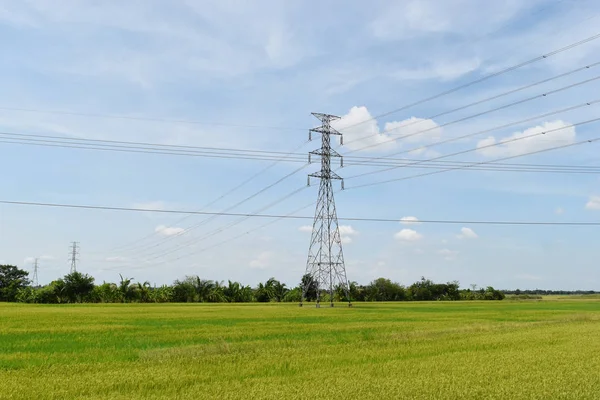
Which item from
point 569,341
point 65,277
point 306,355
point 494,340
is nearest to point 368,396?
point 306,355

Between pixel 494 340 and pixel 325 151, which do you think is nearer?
pixel 494 340

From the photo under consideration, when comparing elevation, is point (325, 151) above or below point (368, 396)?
above

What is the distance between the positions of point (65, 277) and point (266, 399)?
9964cm

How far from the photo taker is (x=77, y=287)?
10125cm

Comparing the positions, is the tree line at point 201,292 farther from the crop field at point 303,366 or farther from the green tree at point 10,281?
the crop field at point 303,366

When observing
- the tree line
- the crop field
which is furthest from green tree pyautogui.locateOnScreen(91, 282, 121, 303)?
the crop field

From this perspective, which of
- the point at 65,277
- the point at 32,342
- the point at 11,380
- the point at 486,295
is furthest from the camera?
the point at 486,295

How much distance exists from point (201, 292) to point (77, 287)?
25999mm

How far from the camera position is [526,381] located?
51.9ft

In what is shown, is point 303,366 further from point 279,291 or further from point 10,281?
point 10,281

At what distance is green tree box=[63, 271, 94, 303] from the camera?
101062 millimetres

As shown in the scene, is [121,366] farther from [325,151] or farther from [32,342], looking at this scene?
[325,151]

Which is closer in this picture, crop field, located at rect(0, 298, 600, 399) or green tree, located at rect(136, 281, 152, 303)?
crop field, located at rect(0, 298, 600, 399)

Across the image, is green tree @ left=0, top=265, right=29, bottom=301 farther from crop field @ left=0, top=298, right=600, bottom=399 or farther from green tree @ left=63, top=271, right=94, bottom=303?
crop field @ left=0, top=298, right=600, bottom=399
